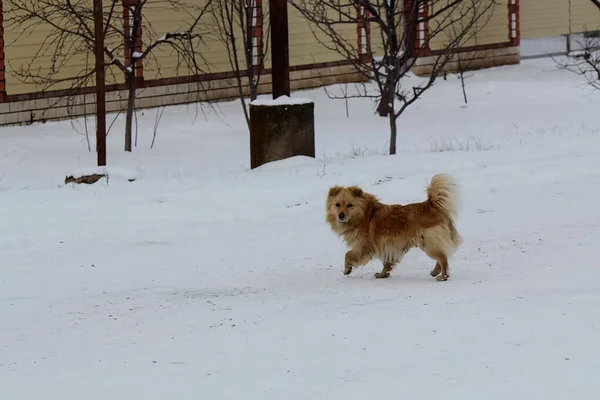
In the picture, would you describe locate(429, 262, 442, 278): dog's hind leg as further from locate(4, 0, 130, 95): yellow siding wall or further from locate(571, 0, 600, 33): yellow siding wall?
locate(571, 0, 600, 33): yellow siding wall

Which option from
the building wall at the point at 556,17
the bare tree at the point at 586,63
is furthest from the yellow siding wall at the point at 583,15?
the bare tree at the point at 586,63

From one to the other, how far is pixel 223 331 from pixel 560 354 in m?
2.14

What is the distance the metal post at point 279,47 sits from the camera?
15508 millimetres

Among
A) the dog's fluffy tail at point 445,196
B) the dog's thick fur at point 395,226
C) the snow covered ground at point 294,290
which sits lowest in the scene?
the snow covered ground at point 294,290

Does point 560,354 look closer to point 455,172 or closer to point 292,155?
point 455,172

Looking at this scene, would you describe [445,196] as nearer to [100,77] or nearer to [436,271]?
[436,271]

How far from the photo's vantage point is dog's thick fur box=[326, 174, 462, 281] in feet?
27.9

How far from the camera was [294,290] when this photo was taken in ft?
27.2

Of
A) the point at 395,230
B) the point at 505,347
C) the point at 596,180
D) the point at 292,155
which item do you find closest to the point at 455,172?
the point at 596,180

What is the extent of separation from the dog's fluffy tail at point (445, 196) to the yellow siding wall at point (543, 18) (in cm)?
2908

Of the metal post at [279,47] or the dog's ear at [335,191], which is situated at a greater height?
the metal post at [279,47]

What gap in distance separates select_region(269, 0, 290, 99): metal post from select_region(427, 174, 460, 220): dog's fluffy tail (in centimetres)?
719

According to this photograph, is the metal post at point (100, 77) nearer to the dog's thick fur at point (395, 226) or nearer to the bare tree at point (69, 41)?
the bare tree at point (69, 41)

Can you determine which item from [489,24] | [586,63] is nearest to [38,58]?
[489,24]
